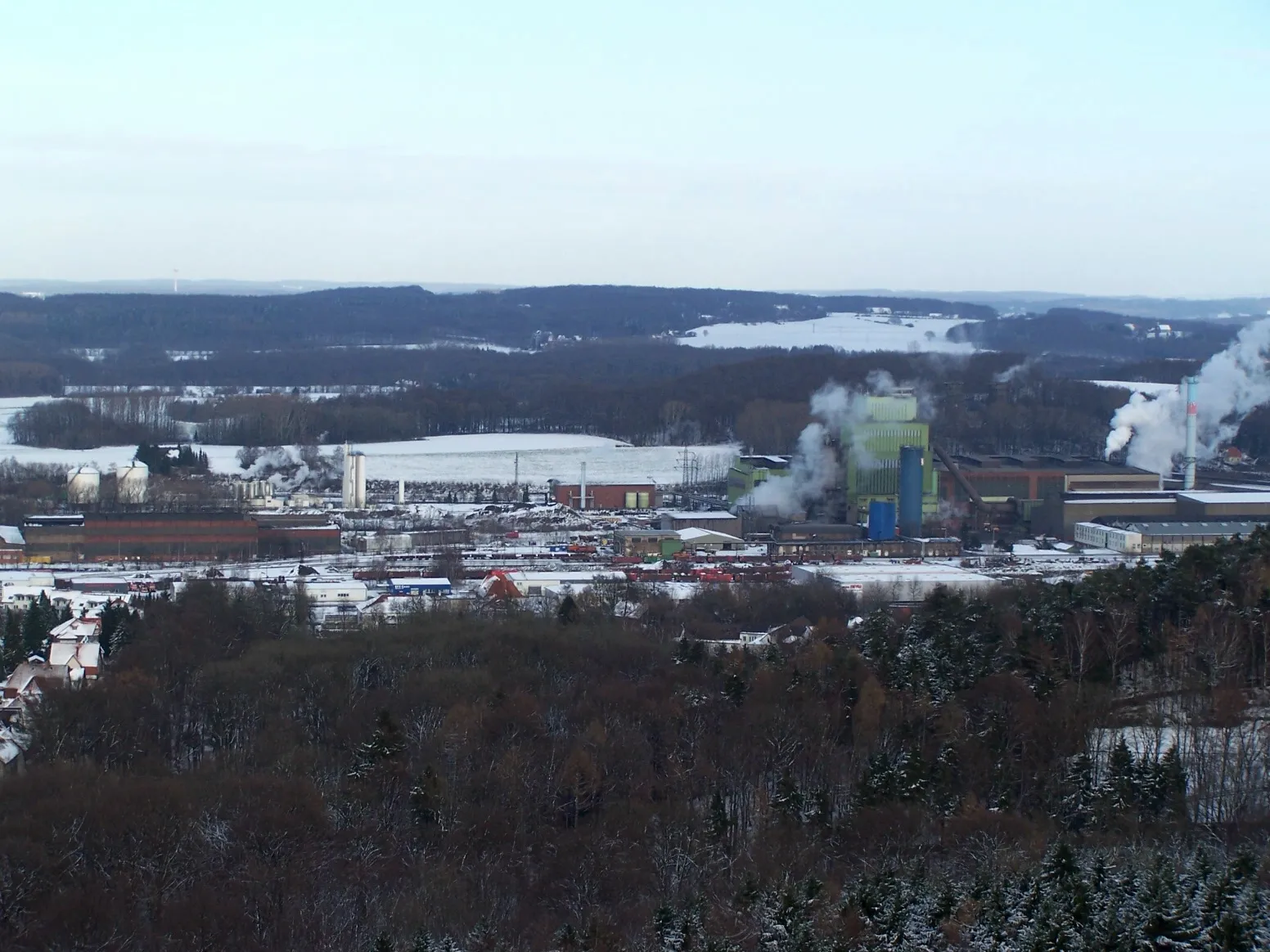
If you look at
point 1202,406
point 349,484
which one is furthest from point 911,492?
point 349,484

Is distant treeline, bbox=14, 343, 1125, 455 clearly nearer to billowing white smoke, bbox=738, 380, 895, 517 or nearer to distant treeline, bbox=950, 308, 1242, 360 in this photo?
billowing white smoke, bbox=738, 380, 895, 517

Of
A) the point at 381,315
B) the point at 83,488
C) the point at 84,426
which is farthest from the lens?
the point at 381,315

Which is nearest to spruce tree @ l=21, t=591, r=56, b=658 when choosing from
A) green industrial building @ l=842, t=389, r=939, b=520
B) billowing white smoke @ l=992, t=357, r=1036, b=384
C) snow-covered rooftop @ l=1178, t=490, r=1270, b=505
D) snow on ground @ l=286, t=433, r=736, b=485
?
green industrial building @ l=842, t=389, r=939, b=520

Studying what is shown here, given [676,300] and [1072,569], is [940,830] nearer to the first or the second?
[1072,569]

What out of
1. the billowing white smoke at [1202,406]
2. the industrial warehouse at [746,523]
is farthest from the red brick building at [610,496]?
the billowing white smoke at [1202,406]

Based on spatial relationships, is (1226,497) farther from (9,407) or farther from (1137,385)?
(9,407)

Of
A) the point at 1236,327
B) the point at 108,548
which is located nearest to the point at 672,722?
the point at 108,548
